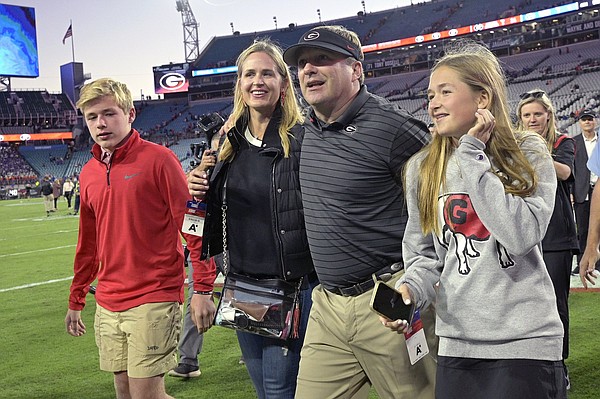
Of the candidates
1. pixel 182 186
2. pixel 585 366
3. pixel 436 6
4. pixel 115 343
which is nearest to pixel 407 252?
pixel 182 186

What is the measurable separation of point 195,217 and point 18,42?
65.9 metres

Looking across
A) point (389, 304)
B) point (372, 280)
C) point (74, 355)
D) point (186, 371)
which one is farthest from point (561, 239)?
point (74, 355)

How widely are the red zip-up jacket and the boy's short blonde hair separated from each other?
0.70 feet

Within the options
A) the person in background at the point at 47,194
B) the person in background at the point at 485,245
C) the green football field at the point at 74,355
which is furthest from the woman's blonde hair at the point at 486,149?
the person in background at the point at 47,194

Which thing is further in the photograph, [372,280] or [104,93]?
[104,93]

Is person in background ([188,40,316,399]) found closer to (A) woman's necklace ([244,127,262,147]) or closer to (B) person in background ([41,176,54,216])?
(A) woman's necklace ([244,127,262,147])

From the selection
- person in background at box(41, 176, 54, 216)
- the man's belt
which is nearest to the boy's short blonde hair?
the man's belt

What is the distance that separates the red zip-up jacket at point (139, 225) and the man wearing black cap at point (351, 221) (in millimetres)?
768

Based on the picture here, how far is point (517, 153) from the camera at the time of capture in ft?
7.41

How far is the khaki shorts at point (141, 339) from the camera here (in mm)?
3453

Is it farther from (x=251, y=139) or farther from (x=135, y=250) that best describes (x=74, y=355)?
(x=251, y=139)

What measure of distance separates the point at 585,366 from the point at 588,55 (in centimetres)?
4269

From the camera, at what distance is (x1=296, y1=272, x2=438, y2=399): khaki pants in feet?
9.18

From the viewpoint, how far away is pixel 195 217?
3.25 m
